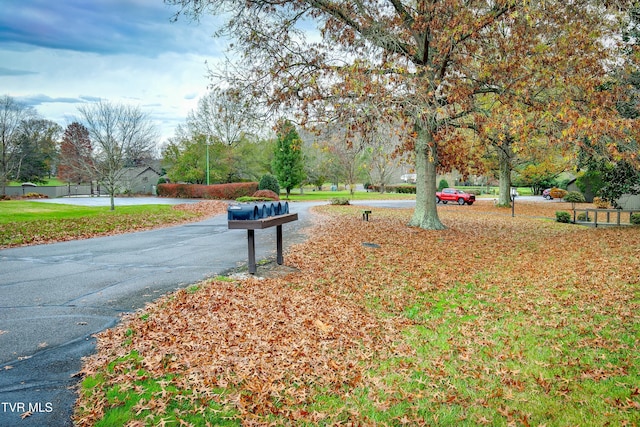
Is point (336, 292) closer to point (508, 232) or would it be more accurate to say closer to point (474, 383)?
point (474, 383)

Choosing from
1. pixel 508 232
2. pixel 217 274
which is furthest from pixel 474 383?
pixel 508 232

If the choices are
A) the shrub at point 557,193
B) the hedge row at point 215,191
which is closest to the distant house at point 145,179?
the hedge row at point 215,191

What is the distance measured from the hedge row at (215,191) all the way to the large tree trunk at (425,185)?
23.7 meters

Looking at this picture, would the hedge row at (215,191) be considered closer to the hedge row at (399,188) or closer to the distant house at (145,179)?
the distant house at (145,179)

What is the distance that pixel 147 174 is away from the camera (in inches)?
2108

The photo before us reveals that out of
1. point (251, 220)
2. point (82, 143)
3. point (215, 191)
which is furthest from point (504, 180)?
point (82, 143)

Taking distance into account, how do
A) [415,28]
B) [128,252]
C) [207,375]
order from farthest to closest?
[415,28] < [128,252] < [207,375]

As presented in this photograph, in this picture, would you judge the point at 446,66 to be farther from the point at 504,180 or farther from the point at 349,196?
the point at 349,196

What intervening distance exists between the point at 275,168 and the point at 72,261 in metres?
33.4

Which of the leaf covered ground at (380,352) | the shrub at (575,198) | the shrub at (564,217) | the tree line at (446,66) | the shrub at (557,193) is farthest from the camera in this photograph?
the shrub at (557,193)

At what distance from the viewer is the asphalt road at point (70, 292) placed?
3.54 metres

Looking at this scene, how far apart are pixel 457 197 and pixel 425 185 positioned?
756 inches

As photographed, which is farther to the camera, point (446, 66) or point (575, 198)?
point (575, 198)

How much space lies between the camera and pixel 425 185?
1455 cm
